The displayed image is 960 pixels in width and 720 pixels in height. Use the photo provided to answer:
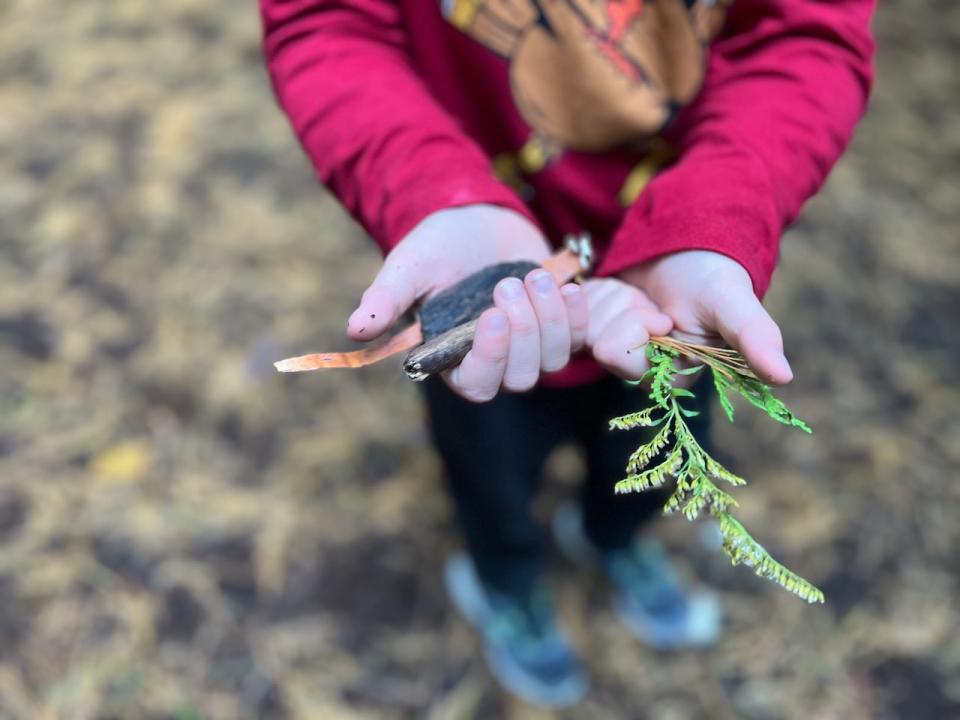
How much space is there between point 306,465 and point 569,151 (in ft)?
4.19

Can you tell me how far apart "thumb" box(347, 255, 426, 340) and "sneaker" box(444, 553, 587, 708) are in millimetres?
1028

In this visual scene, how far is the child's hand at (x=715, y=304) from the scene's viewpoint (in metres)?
0.92

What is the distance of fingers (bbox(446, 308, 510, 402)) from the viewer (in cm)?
94

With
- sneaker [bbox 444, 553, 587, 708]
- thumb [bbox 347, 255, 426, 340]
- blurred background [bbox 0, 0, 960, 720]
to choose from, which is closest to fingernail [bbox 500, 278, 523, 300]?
thumb [bbox 347, 255, 426, 340]

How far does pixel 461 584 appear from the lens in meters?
2.02

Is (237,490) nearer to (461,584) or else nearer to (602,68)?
(461,584)

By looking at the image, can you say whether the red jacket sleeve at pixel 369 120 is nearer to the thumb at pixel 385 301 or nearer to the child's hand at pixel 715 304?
the thumb at pixel 385 301

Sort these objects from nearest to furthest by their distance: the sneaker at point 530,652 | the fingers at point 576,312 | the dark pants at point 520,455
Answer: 1. the fingers at point 576,312
2. the dark pants at point 520,455
3. the sneaker at point 530,652

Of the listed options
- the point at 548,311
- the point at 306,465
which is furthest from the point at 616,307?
the point at 306,465

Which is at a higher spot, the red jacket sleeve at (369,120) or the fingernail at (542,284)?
the red jacket sleeve at (369,120)

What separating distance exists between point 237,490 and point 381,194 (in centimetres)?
127

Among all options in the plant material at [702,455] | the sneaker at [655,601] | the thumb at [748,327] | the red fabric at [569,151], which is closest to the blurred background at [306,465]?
the sneaker at [655,601]

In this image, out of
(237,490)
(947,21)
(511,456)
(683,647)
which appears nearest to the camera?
(511,456)

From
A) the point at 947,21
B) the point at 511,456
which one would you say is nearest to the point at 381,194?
the point at 511,456
